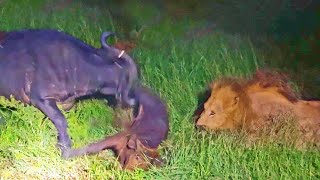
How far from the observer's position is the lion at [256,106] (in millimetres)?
2941

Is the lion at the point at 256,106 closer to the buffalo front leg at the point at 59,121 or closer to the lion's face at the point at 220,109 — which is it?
the lion's face at the point at 220,109

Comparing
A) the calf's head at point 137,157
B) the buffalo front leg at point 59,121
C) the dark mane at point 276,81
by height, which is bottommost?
the calf's head at point 137,157

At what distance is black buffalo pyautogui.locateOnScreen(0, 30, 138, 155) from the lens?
116 inches

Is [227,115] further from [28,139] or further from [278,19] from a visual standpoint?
[28,139]

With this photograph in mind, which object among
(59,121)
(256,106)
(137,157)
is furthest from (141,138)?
(256,106)

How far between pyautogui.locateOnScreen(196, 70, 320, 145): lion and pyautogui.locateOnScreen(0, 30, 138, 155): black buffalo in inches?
10.9

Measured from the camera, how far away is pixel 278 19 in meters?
2.96

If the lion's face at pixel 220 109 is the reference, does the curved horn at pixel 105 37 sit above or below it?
above

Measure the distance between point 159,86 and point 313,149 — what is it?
549mm

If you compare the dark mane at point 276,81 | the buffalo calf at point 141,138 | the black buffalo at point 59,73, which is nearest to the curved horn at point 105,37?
the black buffalo at point 59,73

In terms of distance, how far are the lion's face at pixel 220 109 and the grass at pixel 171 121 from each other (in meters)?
0.04

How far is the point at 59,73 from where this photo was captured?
296cm

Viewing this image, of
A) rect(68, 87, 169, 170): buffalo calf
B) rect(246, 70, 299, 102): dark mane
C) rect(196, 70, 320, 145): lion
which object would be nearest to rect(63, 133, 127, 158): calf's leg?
rect(68, 87, 169, 170): buffalo calf

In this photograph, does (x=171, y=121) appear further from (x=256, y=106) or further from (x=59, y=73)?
(x=59, y=73)
